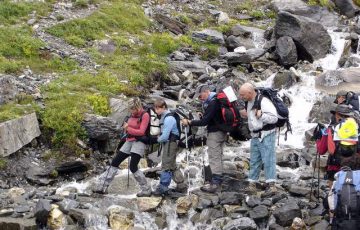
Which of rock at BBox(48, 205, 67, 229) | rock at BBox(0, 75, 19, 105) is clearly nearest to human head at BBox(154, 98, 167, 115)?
rock at BBox(48, 205, 67, 229)

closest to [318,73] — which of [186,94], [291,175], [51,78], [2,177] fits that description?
[186,94]

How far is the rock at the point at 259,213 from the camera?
11187 mm

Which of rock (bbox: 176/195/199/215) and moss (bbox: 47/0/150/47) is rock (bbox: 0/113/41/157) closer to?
rock (bbox: 176/195/199/215)

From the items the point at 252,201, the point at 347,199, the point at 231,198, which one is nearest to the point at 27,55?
the point at 231,198

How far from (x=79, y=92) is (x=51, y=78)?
1.68 meters

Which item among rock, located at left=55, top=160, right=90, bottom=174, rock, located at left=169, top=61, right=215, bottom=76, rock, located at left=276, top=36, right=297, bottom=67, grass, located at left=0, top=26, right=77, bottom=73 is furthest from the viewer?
rock, located at left=276, top=36, right=297, bottom=67

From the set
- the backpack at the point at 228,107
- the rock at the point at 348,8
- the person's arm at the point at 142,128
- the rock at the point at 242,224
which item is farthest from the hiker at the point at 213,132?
the rock at the point at 348,8

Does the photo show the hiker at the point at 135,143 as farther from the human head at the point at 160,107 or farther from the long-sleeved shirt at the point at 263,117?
the long-sleeved shirt at the point at 263,117

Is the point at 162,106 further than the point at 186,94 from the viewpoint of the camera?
No

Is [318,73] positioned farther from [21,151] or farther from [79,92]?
[21,151]

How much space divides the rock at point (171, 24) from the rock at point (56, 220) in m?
17.1

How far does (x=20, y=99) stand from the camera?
16844 millimetres

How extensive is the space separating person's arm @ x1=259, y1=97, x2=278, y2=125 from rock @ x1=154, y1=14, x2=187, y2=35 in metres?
16.0

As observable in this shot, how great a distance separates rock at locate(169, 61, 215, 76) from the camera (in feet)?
73.6
